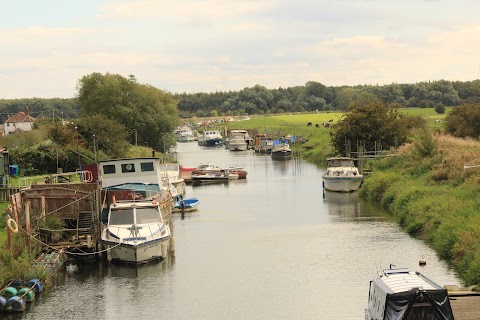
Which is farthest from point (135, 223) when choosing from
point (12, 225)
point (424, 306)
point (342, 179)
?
point (342, 179)

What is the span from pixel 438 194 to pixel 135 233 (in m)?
20.7

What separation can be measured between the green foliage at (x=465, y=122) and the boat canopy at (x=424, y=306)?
212 feet

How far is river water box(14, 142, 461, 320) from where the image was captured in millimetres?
33062

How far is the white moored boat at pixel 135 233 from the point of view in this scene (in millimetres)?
40938

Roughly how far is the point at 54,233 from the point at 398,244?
18953mm

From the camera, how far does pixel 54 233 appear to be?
42.9 metres

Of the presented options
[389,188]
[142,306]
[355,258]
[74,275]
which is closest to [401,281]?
[142,306]

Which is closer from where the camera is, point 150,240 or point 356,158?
point 150,240

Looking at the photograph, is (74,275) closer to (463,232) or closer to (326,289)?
(326,289)

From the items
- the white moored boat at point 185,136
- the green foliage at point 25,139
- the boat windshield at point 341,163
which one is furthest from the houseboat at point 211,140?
the boat windshield at point 341,163

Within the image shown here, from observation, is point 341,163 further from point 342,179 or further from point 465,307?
point 465,307

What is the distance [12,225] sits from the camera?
127ft

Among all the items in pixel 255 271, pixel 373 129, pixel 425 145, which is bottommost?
pixel 255 271

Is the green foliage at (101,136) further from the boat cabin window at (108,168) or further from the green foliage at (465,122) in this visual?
the green foliage at (465,122)
